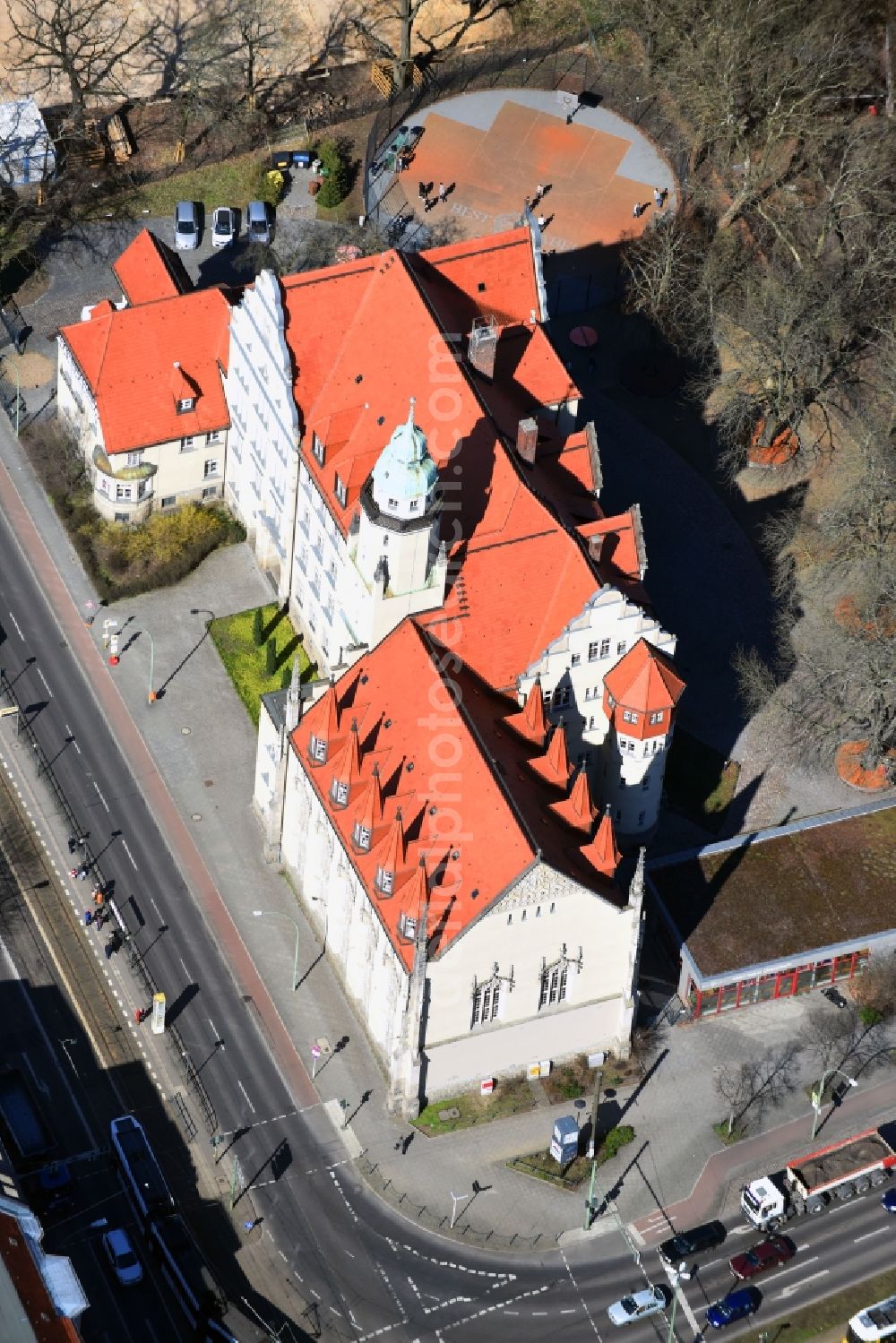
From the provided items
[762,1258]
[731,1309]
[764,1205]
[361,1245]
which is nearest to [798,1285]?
[762,1258]

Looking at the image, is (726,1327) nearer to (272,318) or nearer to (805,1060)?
(805,1060)

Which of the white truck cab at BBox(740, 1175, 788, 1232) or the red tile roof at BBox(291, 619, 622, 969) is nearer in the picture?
the red tile roof at BBox(291, 619, 622, 969)

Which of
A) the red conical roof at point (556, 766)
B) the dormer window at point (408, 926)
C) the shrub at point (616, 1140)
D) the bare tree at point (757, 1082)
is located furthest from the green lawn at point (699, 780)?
the dormer window at point (408, 926)

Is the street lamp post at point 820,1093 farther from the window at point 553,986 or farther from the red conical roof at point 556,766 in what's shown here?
the red conical roof at point 556,766

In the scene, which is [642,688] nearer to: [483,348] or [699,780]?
[699,780]

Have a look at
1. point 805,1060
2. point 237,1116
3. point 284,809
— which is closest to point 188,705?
point 284,809

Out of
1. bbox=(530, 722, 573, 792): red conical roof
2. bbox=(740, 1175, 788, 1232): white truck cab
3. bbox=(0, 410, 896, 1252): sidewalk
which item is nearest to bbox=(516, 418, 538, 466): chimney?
bbox=(530, 722, 573, 792): red conical roof

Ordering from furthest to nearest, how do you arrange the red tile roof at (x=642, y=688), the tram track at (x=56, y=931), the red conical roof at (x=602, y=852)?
the red tile roof at (x=642, y=688) < the tram track at (x=56, y=931) < the red conical roof at (x=602, y=852)

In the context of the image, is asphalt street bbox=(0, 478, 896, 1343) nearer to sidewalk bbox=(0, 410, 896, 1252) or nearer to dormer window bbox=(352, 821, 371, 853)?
sidewalk bbox=(0, 410, 896, 1252)
